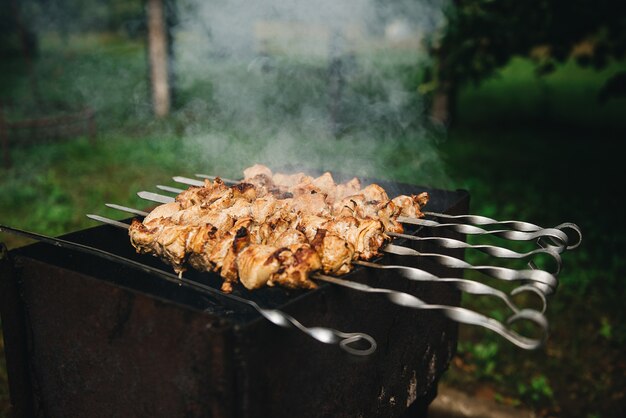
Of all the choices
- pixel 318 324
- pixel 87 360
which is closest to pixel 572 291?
pixel 318 324

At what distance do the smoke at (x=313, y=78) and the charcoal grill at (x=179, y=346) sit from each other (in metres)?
4.15

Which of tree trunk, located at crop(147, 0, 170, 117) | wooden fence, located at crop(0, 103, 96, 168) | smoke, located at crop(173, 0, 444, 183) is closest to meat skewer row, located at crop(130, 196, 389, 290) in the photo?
smoke, located at crop(173, 0, 444, 183)

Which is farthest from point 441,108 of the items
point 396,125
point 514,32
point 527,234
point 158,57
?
point 527,234

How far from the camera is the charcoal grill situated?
1.78 m

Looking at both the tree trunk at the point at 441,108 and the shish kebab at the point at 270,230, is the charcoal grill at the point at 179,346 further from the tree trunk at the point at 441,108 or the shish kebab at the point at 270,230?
the tree trunk at the point at 441,108

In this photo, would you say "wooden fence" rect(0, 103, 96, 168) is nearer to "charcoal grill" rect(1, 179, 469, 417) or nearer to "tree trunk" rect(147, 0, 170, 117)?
"tree trunk" rect(147, 0, 170, 117)

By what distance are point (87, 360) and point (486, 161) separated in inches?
371

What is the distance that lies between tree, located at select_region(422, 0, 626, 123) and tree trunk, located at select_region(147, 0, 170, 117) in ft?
27.7

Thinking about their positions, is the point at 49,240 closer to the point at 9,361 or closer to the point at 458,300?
the point at 9,361

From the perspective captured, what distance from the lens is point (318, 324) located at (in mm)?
2008

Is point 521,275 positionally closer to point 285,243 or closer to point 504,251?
point 504,251

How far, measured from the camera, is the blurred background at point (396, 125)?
5.03 m

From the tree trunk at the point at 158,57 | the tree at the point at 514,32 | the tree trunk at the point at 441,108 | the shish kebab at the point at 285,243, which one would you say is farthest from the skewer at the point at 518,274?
the tree trunk at the point at 158,57

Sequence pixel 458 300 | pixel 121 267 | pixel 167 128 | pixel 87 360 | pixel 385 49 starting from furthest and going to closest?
pixel 385 49
pixel 167 128
pixel 458 300
pixel 121 267
pixel 87 360
